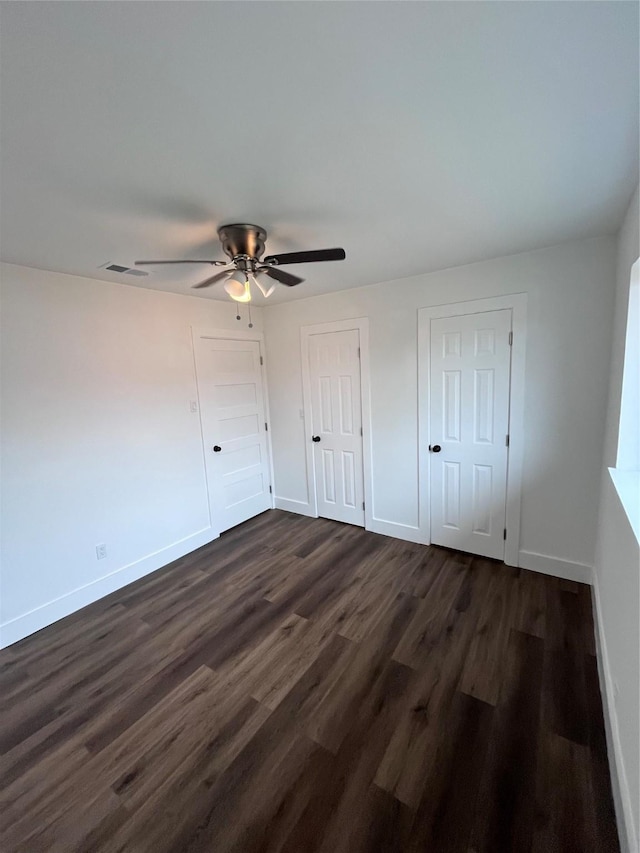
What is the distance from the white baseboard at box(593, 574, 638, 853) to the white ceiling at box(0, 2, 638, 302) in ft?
7.19

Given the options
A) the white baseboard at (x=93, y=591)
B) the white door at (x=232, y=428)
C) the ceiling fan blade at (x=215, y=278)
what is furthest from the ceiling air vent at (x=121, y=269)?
the white baseboard at (x=93, y=591)

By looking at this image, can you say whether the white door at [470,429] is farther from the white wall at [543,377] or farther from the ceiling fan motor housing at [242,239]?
the ceiling fan motor housing at [242,239]

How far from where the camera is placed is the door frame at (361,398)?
3309 millimetres

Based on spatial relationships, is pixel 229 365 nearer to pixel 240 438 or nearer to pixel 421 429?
pixel 240 438

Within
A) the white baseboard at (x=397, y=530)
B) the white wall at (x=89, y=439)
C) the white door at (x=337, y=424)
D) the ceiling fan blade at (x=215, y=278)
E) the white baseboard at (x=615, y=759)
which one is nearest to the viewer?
the white baseboard at (x=615, y=759)

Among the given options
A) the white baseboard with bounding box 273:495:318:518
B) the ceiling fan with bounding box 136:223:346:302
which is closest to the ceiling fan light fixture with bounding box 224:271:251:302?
the ceiling fan with bounding box 136:223:346:302

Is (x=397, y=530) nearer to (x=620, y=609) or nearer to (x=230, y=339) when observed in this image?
(x=620, y=609)

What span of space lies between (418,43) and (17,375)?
8.85 ft

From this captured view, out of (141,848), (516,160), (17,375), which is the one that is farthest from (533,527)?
(17,375)

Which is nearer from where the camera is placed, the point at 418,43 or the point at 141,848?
the point at 418,43

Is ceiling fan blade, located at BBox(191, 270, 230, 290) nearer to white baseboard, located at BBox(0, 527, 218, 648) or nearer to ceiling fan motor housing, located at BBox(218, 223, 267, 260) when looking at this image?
ceiling fan motor housing, located at BBox(218, 223, 267, 260)

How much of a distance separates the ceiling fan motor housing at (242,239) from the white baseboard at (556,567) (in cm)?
289

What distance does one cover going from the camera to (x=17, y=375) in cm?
228

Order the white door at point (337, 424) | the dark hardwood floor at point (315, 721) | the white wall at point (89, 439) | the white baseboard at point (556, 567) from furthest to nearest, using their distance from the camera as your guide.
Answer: the white door at point (337, 424) → the white baseboard at point (556, 567) → the white wall at point (89, 439) → the dark hardwood floor at point (315, 721)
